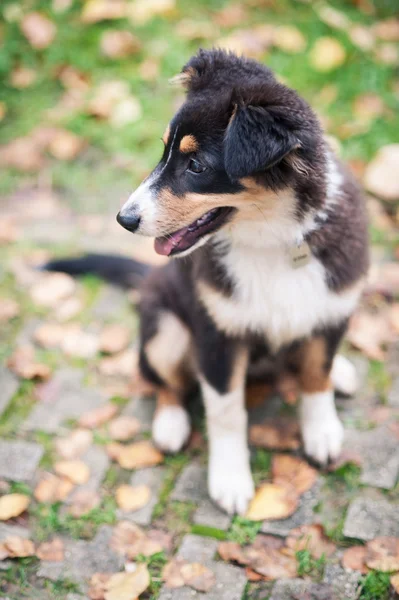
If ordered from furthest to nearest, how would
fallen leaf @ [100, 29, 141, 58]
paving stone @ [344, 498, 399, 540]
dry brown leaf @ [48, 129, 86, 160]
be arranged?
fallen leaf @ [100, 29, 141, 58]
dry brown leaf @ [48, 129, 86, 160]
paving stone @ [344, 498, 399, 540]

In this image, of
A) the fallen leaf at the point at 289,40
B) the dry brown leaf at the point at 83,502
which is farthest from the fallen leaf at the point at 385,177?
the dry brown leaf at the point at 83,502

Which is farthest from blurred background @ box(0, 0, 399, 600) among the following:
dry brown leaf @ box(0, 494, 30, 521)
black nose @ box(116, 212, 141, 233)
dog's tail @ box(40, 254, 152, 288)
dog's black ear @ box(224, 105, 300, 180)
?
dog's black ear @ box(224, 105, 300, 180)

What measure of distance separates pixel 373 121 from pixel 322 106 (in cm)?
36

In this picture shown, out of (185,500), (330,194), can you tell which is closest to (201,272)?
(330,194)

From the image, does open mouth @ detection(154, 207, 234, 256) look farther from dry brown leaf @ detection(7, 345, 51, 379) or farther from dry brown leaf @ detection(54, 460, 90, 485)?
dry brown leaf @ detection(7, 345, 51, 379)

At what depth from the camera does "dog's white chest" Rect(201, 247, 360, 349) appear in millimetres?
2518

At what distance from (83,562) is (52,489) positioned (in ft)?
1.27

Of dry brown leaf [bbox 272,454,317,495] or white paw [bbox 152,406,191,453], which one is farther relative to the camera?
white paw [bbox 152,406,191,453]

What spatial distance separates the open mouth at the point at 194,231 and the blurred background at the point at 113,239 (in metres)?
1.02

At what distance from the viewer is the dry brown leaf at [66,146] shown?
15.3ft

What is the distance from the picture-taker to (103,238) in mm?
4156

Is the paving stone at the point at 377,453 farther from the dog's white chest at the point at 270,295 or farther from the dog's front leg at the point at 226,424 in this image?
the dog's white chest at the point at 270,295

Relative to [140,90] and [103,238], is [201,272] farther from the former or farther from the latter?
[140,90]

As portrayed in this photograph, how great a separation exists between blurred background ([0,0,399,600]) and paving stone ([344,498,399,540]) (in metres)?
0.01
